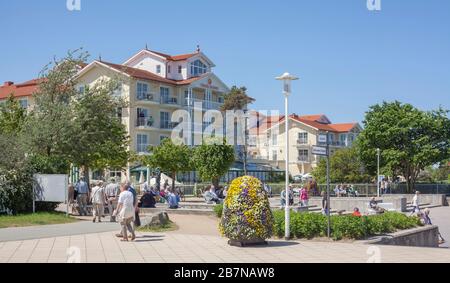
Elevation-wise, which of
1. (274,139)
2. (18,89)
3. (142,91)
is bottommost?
(274,139)

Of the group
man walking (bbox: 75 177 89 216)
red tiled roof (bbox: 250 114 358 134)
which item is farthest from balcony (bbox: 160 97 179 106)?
man walking (bbox: 75 177 89 216)

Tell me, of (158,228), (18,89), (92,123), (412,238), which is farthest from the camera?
(18,89)

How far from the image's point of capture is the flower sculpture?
13.4m

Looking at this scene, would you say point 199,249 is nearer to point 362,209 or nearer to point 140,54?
point 362,209

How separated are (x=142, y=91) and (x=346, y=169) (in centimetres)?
2356

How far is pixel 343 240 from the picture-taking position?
592 inches

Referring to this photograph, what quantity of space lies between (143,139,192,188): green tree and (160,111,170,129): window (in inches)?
621

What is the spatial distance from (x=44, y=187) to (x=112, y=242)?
8566 mm

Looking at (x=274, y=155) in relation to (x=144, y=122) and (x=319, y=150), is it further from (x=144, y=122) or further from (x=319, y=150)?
(x=319, y=150)

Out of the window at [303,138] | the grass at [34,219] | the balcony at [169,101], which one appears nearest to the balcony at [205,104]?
the balcony at [169,101]

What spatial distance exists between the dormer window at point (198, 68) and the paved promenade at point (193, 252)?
5303cm

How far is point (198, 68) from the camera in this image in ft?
223

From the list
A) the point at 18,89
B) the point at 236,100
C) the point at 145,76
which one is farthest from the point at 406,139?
the point at 18,89
